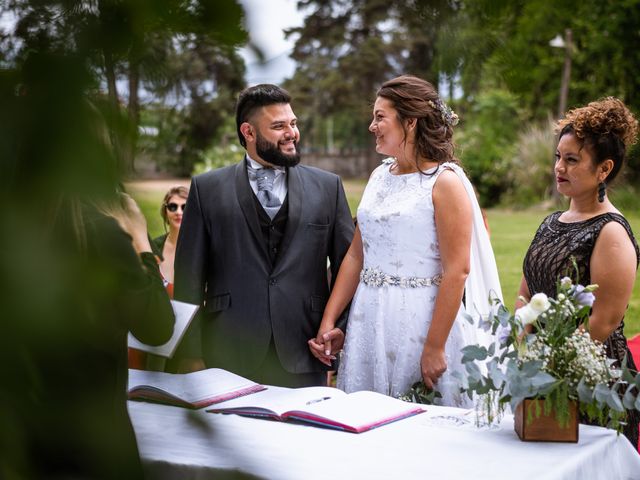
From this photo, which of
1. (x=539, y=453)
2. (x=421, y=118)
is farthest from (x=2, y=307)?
(x=421, y=118)

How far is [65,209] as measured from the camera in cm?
47

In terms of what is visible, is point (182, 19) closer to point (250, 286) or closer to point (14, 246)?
point (14, 246)

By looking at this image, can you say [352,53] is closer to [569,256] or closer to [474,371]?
[474,371]

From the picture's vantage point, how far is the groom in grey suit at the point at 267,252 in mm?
3090

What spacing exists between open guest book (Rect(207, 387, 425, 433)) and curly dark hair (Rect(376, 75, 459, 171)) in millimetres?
1044

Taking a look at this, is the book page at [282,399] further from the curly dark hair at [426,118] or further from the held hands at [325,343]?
the curly dark hair at [426,118]

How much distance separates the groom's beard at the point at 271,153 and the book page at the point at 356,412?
3.84ft

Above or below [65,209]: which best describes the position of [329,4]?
above

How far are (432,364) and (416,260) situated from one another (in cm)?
39

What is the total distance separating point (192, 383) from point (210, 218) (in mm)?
2594

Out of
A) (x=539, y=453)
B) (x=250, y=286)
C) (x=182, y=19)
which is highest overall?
(x=182, y=19)

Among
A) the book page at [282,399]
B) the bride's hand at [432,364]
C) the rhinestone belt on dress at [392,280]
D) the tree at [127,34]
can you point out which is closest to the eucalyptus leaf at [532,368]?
the book page at [282,399]

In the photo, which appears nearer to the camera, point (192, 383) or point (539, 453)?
point (192, 383)

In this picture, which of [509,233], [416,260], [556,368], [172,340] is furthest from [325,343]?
[509,233]
